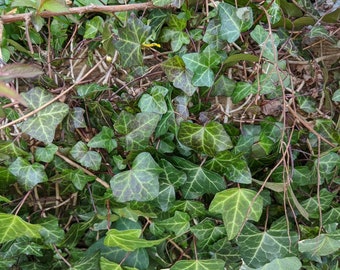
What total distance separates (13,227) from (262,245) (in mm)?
487

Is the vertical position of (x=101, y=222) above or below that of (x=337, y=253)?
above

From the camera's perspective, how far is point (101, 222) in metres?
1.01

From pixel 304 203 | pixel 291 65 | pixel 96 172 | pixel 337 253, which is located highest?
pixel 291 65

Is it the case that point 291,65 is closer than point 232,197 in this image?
No

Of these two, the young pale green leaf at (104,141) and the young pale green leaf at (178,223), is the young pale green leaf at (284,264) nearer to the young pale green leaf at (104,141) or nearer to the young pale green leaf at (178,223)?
the young pale green leaf at (178,223)

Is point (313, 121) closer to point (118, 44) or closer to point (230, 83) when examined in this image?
point (230, 83)

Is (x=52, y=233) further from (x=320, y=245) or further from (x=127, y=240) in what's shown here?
(x=320, y=245)

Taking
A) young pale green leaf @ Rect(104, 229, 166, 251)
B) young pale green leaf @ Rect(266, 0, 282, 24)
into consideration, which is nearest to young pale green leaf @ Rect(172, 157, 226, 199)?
young pale green leaf @ Rect(104, 229, 166, 251)

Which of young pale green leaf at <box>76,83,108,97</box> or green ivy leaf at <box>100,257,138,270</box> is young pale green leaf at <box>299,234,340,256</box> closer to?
green ivy leaf at <box>100,257,138,270</box>

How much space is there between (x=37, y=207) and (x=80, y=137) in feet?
0.62

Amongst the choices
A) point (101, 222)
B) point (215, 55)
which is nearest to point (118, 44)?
point (215, 55)

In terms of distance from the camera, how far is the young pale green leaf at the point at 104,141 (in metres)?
0.96

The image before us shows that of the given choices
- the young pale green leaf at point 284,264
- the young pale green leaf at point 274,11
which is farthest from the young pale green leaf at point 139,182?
the young pale green leaf at point 274,11

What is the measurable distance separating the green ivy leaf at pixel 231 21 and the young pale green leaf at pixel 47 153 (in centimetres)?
41
